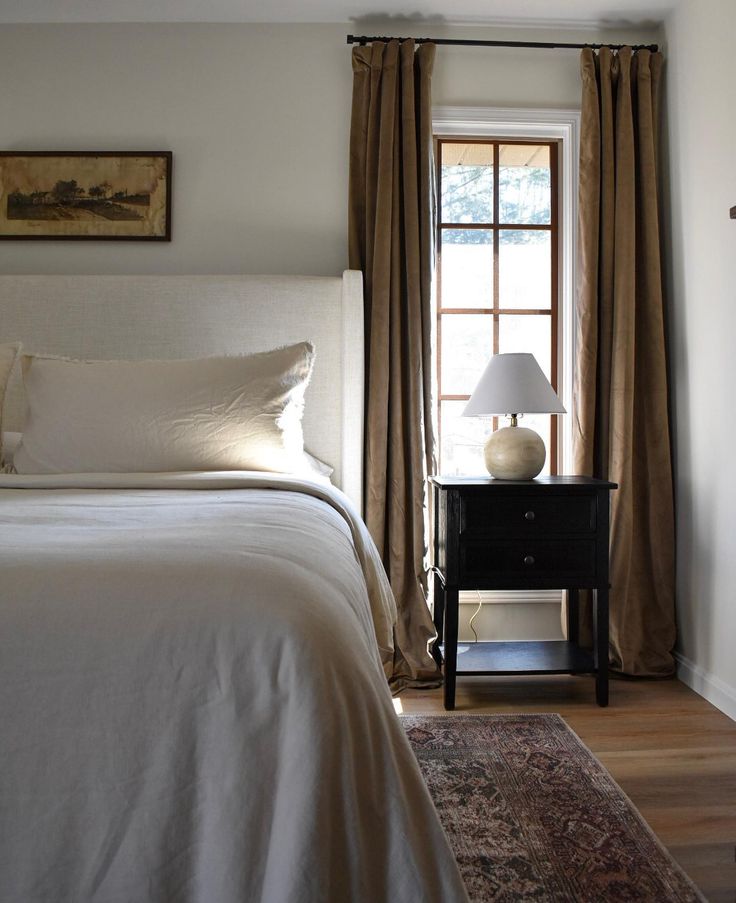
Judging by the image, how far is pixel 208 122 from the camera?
304 cm

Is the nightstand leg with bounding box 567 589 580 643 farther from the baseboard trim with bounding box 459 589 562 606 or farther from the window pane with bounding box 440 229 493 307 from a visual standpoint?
the window pane with bounding box 440 229 493 307

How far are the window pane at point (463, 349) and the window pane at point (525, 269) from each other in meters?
0.13

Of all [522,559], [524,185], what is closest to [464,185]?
[524,185]

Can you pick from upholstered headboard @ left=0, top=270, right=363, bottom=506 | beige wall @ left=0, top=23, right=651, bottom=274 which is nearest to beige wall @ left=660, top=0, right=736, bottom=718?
beige wall @ left=0, top=23, right=651, bottom=274

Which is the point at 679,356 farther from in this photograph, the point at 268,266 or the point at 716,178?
the point at 268,266

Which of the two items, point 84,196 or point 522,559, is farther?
point 84,196

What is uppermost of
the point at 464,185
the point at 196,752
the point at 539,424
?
the point at 464,185

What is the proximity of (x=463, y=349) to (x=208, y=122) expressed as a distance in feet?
4.29

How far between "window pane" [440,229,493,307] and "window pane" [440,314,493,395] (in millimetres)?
67

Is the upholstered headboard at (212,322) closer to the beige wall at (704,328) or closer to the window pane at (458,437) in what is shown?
the window pane at (458,437)

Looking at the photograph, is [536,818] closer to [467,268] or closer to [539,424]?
[539,424]

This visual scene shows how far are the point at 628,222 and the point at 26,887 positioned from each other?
2775 millimetres

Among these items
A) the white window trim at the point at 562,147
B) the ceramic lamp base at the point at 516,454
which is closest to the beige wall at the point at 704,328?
the white window trim at the point at 562,147

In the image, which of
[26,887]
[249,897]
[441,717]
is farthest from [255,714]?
[441,717]
